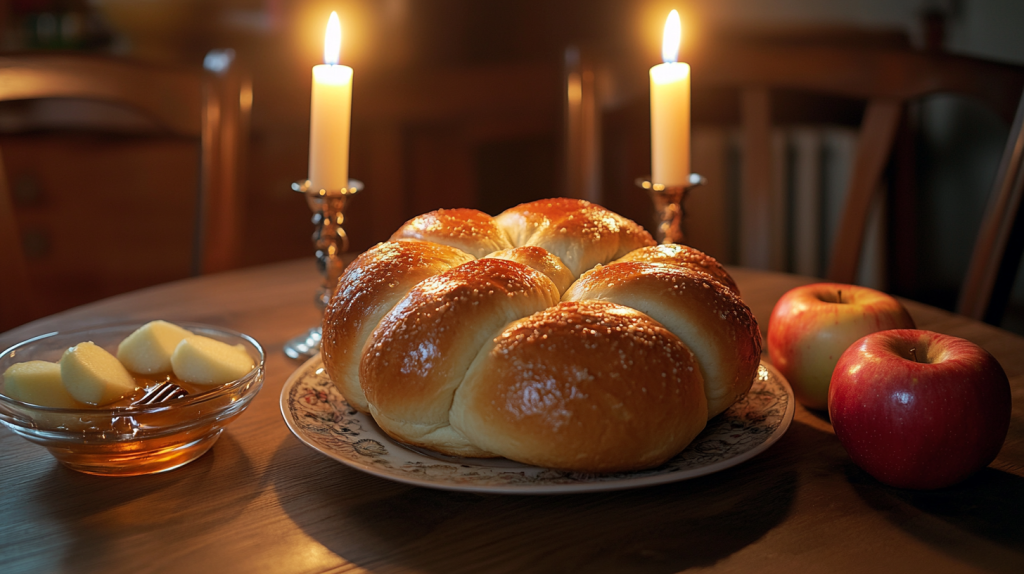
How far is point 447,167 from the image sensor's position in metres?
3.15

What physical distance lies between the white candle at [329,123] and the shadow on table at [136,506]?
18.8 inches

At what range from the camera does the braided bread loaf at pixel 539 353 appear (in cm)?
69

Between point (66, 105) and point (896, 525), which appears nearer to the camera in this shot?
point (896, 525)

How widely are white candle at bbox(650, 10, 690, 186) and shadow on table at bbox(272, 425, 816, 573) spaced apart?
57 cm

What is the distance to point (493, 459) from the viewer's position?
0.77m

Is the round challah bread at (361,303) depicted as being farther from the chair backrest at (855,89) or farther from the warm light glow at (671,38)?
the chair backrest at (855,89)

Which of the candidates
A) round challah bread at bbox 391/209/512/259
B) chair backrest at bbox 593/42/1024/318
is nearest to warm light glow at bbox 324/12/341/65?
round challah bread at bbox 391/209/512/259

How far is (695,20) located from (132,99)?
202cm

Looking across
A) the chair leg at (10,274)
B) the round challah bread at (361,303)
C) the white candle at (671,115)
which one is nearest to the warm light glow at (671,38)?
the white candle at (671,115)

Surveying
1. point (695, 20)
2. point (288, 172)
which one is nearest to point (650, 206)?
point (695, 20)

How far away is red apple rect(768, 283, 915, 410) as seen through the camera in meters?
0.92


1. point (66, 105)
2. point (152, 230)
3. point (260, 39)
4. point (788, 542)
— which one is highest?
point (260, 39)

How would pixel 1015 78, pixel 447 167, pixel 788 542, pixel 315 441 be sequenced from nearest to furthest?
pixel 788 542 → pixel 315 441 → pixel 1015 78 → pixel 447 167

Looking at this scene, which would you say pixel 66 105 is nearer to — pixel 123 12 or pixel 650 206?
pixel 123 12
